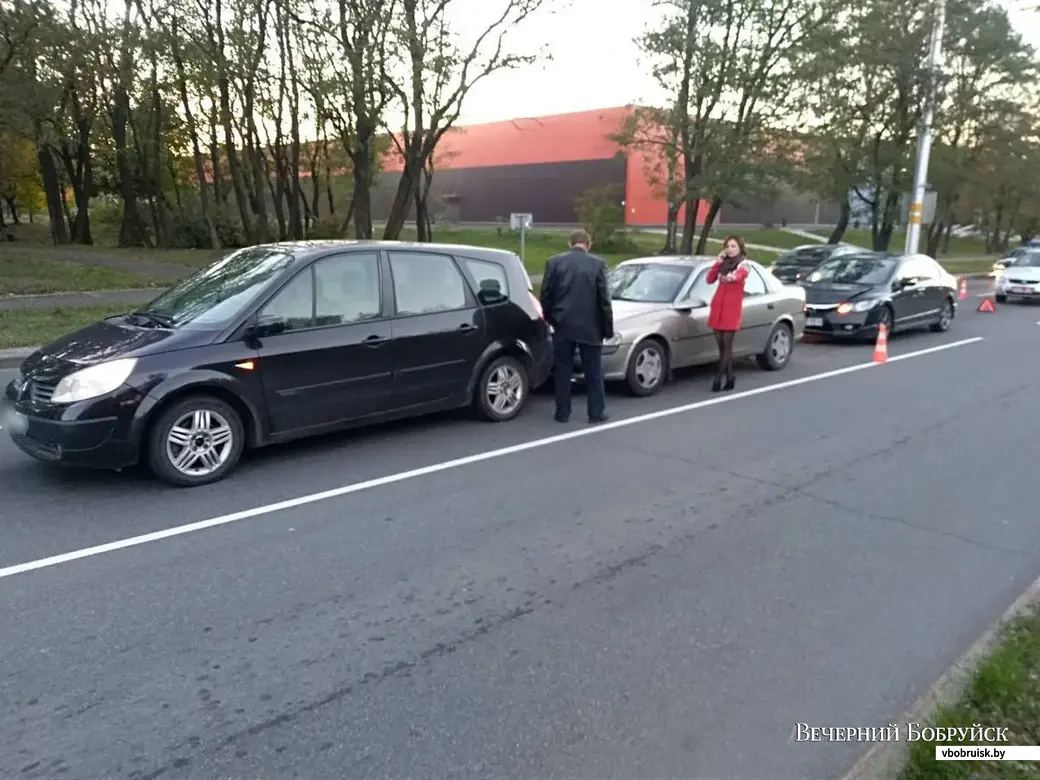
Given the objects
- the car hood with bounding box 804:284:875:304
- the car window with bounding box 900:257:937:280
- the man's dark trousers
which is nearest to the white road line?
the man's dark trousers

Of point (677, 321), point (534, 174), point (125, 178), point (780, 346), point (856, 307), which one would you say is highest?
point (534, 174)

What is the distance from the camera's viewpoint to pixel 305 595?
4.18 meters

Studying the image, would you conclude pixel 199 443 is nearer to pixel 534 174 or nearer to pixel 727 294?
pixel 727 294

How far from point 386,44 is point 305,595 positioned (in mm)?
16370

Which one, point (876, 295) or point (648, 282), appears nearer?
point (648, 282)

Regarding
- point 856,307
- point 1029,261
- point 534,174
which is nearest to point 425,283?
point 856,307

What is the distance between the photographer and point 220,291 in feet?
20.9

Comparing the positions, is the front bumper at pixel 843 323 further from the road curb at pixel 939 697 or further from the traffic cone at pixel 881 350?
the road curb at pixel 939 697

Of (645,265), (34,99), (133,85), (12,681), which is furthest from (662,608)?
(133,85)

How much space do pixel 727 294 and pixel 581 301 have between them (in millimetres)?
2388

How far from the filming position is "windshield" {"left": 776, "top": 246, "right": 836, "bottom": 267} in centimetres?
2116

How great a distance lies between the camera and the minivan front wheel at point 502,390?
25.2ft

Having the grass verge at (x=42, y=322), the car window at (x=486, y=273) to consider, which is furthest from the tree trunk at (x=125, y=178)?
the car window at (x=486, y=273)

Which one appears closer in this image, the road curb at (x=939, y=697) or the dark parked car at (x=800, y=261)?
the road curb at (x=939, y=697)
